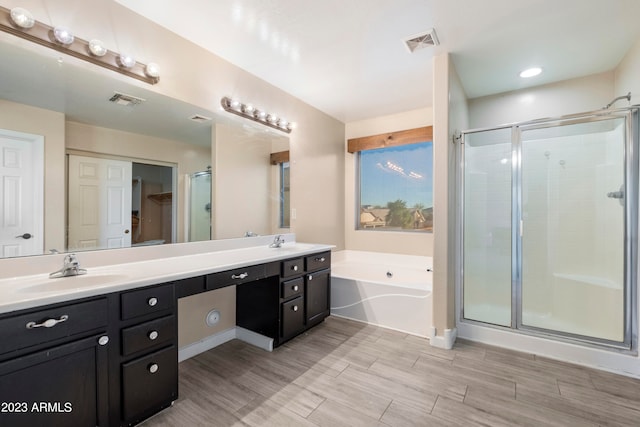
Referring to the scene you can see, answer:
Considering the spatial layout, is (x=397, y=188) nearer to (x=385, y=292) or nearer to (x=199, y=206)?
(x=385, y=292)

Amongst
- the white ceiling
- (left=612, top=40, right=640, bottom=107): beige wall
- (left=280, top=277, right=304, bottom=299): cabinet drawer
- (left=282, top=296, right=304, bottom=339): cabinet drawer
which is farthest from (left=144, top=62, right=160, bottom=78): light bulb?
(left=612, top=40, right=640, bottom=107): beige wall

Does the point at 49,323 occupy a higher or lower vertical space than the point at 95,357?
higher

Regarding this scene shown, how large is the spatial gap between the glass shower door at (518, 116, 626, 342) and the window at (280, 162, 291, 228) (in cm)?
230

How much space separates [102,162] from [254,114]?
4.35 ft

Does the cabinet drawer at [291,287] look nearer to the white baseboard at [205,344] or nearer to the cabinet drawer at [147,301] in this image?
the white baseboard at [205,344]

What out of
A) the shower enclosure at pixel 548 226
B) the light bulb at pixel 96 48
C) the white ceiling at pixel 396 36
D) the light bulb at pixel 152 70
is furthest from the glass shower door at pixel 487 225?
the light bulb at pixel 96 48

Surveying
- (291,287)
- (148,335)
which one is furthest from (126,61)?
(291,287)

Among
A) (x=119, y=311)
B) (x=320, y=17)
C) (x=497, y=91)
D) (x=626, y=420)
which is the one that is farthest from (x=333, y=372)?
(x=497, y=91)

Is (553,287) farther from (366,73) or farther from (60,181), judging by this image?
(60,181)

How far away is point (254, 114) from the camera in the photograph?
2.67m

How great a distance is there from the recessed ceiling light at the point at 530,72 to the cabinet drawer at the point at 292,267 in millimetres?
2751

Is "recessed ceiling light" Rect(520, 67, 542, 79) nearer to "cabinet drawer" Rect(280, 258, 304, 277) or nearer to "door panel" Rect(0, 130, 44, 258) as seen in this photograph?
"cabinet drawer" Rect(280, 258, 304, 277)

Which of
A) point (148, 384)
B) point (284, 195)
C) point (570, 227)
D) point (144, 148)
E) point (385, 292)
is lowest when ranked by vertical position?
point (148, 384)

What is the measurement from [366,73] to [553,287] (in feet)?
8.77
